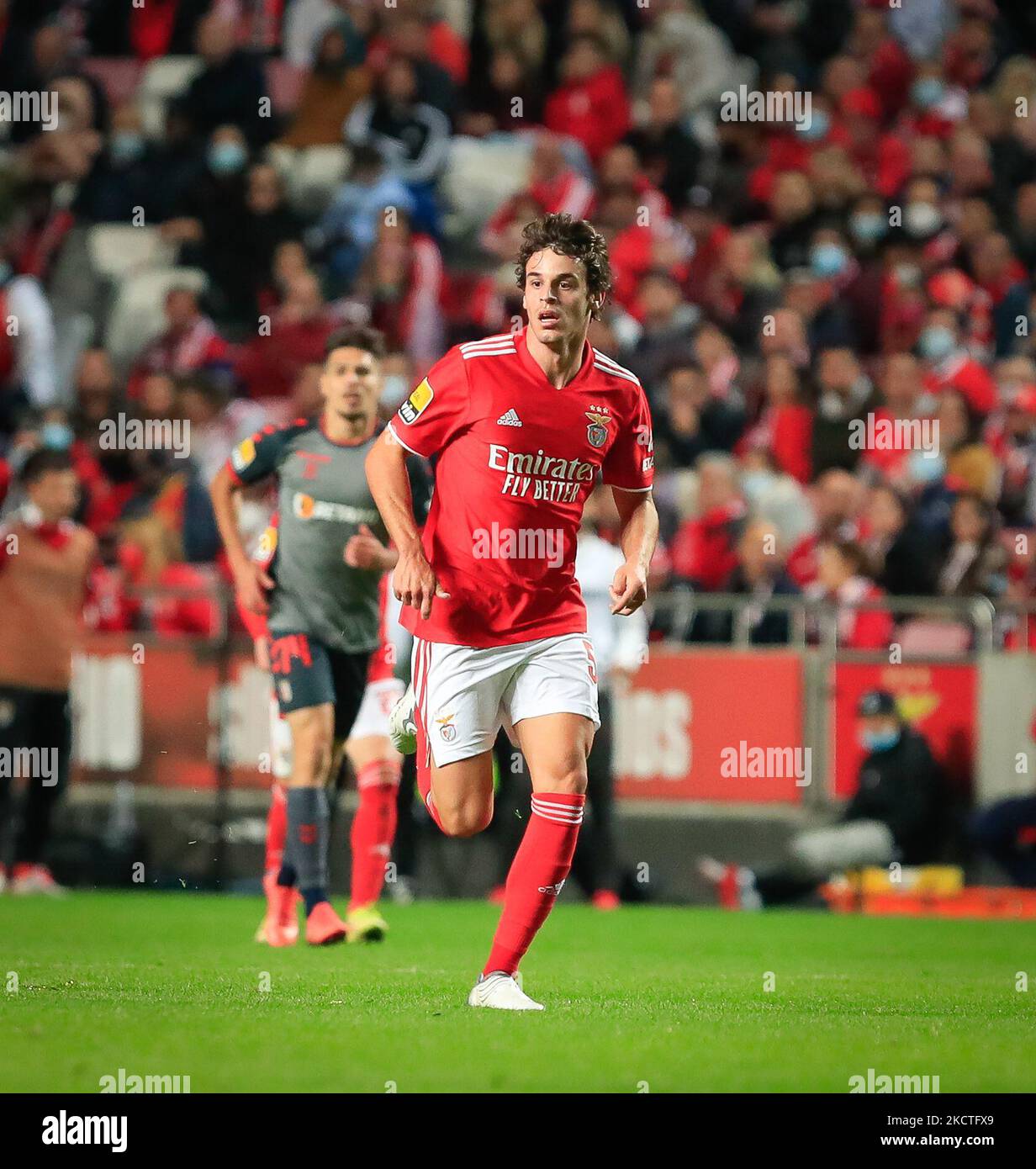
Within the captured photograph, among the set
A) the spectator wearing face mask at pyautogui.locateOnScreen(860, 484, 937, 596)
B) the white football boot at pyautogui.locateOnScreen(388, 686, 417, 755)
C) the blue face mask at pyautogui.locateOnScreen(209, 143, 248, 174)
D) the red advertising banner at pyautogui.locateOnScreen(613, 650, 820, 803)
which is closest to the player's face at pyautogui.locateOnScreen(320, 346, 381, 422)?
the white football boot at pyautogui.locateOnScreen(388, 686, 417, 755)

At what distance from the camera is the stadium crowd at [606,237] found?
49.5ft

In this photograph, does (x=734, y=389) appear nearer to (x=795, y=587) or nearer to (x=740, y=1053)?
(x=795, y=587)

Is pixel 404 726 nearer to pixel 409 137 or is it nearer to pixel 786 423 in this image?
pixel 786 423

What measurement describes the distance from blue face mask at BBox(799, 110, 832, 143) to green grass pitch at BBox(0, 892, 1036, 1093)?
957cm

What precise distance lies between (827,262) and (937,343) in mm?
1451

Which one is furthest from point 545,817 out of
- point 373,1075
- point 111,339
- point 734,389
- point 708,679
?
point 111,339

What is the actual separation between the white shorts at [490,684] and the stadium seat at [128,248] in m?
11.5

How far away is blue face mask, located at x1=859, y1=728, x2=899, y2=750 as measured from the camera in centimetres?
1305

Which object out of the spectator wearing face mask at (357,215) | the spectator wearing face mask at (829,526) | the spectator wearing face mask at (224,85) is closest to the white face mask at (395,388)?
the spectator wearing face mask at (357,215)

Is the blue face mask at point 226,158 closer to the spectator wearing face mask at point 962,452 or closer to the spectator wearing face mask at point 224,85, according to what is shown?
the spectator wearing face mask at point 224,85

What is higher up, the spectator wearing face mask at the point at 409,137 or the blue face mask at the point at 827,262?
the spectator wearing face mask at the point at 409,137

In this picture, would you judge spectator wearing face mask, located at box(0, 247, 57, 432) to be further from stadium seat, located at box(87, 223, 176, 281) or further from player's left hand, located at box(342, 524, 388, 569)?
player's left hand, located at box(342, 524, 388, 569)

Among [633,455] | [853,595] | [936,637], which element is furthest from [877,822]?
[633,455]

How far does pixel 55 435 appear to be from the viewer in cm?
1570
